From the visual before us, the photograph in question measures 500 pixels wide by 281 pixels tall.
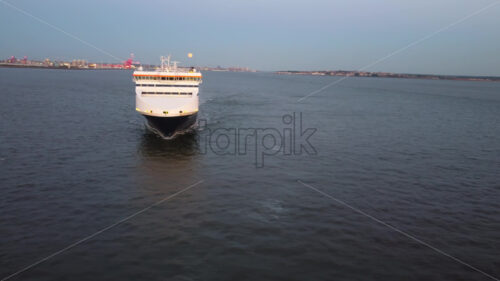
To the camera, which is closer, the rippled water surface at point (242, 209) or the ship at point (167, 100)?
the rippled water surface at point (242, 209)

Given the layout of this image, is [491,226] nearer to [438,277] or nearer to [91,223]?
[438,277]

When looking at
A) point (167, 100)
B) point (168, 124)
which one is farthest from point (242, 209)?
point (167, 100)

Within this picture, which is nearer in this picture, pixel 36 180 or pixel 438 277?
pixel 438 277

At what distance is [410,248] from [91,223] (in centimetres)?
1809

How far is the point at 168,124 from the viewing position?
43594 millimetres

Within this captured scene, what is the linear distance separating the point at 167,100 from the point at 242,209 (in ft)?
85.5

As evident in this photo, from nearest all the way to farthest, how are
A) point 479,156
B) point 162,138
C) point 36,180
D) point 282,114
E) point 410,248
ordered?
point 410,248
point 36,180
point 479,156
point 162,138
point 282,114

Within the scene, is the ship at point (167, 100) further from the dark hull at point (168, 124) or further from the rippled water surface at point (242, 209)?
the rippled water surface at point (242, 209)

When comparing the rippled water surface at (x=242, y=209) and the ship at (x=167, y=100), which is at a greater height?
the ship at (x=167, y=100)

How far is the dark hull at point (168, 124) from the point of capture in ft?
142

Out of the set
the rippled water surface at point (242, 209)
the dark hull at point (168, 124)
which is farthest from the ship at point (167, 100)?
the rippled water surface at point (242, 209)

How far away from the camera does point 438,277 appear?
1628 cm

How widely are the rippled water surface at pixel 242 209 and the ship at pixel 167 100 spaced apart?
2.51 meters

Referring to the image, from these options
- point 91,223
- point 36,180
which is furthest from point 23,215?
point 36,180
